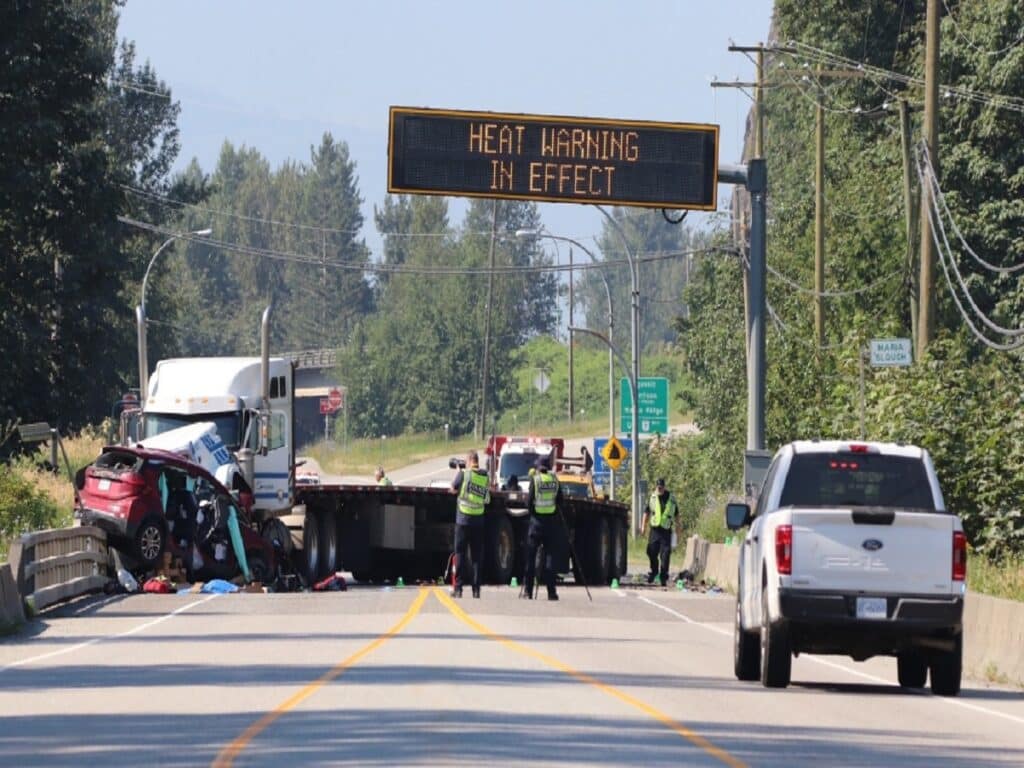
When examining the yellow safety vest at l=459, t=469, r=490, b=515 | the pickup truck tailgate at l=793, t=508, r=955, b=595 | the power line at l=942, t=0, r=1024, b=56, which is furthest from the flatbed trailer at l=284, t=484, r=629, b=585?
the power line at l=942, t=0, r=1024, b=56

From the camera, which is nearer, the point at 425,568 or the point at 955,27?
the point at 425,568

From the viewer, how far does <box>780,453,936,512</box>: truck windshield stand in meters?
19.5

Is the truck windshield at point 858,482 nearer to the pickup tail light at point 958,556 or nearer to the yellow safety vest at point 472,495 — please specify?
the pickup tail light at point 958,556

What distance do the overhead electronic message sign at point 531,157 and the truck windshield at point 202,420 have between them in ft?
16.0

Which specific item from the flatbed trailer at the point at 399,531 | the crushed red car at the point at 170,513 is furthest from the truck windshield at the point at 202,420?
the flatbed trailer at the point at 399,531

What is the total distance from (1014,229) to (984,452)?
2910 centimetres

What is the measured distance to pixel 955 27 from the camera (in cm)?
6219

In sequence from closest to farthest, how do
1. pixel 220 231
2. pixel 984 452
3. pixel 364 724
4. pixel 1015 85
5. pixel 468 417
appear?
1. pixel 364 724
2. pixel 984 452
3. pixel 1015 85
4. pixel 468 417
5. pixel 220 231

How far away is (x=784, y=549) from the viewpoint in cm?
1850

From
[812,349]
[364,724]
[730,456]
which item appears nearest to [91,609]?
[364,724]

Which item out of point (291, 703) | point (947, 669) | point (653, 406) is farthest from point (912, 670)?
point (653, 406)

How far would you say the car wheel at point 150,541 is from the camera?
34.4 m

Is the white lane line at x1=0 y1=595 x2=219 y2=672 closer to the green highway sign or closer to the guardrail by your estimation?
the guardrail

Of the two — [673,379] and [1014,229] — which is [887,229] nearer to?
[1014,229]
